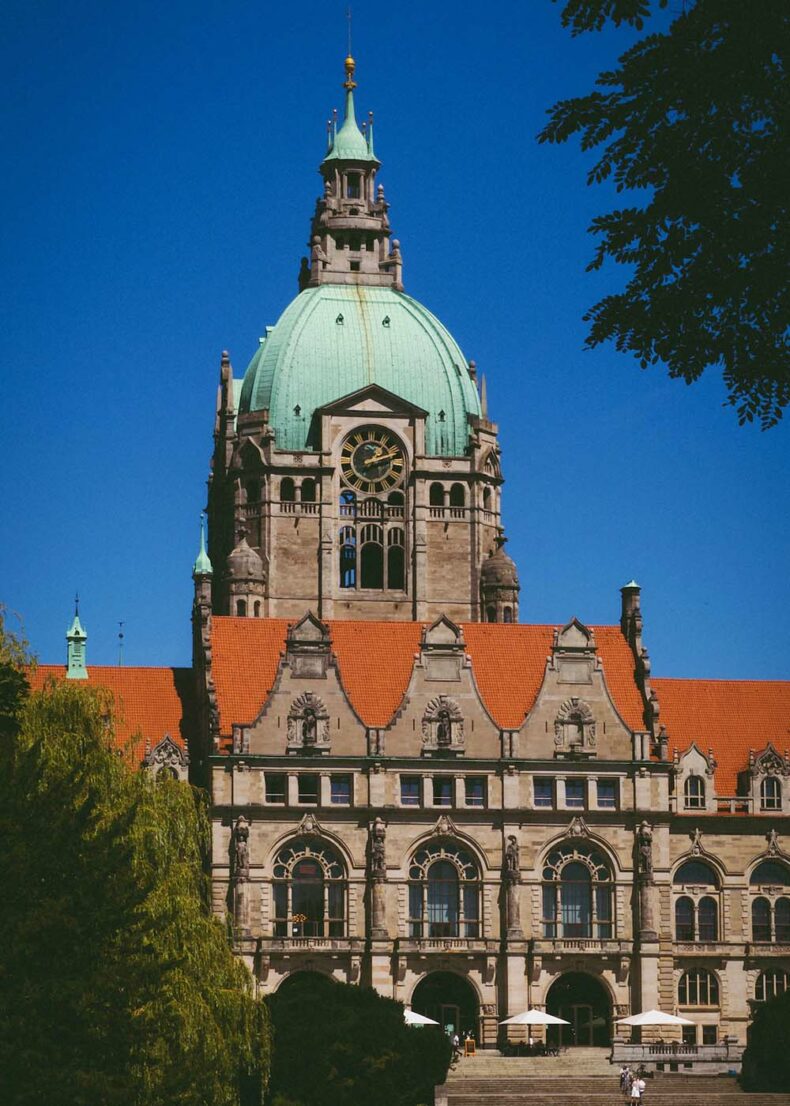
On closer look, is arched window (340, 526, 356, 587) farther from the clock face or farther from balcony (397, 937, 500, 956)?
balcony (397, 937, 500, 956)

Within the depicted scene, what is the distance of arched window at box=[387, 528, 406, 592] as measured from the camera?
118562mm

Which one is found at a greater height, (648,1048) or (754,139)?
(754,139)

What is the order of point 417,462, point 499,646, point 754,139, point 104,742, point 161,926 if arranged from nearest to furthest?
point 754,139 < point 161,926 < point 104,742 < point 499,646 < point 417,462

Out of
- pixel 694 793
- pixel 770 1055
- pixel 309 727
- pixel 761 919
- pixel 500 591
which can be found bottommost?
pixel 770 1055

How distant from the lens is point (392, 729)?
322ft

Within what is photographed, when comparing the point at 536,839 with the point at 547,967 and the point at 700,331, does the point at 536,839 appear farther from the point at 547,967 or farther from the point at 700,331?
the point at 700,331

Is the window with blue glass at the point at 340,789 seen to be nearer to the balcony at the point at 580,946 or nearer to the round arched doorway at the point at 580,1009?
the balcony at the point at 580,946

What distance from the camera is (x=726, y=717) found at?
106m

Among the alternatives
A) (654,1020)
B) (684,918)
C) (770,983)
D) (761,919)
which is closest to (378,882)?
(654,1020)

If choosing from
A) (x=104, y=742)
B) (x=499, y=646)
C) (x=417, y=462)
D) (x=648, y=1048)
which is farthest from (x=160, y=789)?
(x=417, y=462)

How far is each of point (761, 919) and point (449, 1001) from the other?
13990 millimetres

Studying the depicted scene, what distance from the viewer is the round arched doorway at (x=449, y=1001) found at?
315 ft

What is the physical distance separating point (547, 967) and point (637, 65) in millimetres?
75206

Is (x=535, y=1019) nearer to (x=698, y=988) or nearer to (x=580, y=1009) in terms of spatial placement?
(x=580, y=1009)
